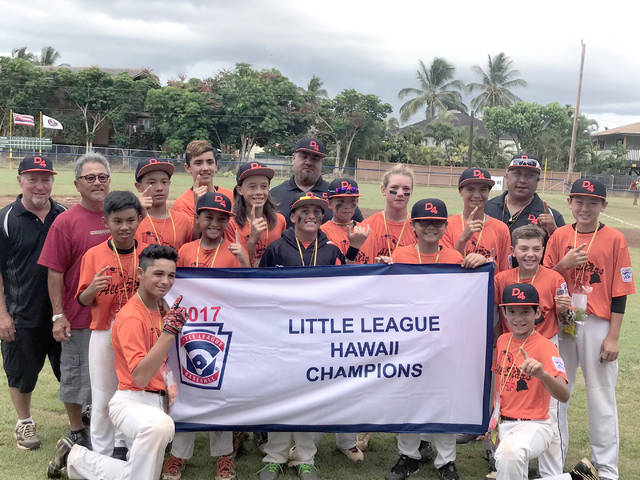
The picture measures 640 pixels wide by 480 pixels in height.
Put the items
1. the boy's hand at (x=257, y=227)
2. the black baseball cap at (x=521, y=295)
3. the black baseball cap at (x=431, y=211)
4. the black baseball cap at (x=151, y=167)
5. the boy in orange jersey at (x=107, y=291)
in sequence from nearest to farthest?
the black baseball cap at (x=521, y=295) → the boy in orange jersey at (x=107, y=291) → the black baseball cap at (x=431, y=211) → the boy's hand at (x=257, y=227) → the black baseball cap at (x=151, y=167)

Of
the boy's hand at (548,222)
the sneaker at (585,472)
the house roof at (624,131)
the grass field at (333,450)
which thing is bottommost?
the grass field at (333,450)

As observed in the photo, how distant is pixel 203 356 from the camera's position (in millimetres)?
5121

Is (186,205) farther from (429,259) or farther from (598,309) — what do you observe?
(598,309)

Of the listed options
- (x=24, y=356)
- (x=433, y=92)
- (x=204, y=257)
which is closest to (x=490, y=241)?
(x=204, y=257)

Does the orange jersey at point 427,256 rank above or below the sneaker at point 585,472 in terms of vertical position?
above

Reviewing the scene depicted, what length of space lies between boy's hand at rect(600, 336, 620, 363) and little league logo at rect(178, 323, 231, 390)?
3.08 meters

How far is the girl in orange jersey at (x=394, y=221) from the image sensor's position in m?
5.66

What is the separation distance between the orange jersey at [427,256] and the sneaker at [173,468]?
2.44 metres

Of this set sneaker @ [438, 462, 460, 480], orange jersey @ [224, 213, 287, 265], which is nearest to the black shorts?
orange jersey @ [224, 213, 287, 265]

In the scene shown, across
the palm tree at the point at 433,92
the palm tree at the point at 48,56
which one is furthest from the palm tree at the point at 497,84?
the palm tree at the point at 48,56

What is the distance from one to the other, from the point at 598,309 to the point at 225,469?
3323 millimetres

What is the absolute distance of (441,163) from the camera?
2208 inches

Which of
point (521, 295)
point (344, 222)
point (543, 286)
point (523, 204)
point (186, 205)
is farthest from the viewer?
point (186, 205)

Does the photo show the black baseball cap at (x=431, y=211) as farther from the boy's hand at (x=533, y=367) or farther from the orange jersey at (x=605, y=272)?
the boy's hand at (x=533, y=367)
